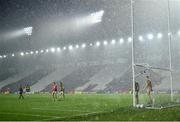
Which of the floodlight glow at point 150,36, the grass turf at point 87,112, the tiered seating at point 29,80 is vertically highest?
the floodlight glow at point 150,36

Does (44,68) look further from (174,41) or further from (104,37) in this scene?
(174,41)

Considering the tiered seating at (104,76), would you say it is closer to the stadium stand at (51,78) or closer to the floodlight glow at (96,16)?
the stadium stand at (51,78)

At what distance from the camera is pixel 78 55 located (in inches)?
2653

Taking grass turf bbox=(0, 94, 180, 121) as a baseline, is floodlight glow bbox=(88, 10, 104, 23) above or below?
above

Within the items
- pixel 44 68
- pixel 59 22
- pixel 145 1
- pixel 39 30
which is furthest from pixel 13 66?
pixel 145 1

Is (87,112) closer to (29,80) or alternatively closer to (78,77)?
(78,77)

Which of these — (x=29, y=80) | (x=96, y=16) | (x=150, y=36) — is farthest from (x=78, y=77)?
(x=150, y=36)

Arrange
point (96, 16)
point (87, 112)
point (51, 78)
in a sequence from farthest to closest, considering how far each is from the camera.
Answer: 1. point (51, 78)
2. point (96, 16)
3. point (87, 112)

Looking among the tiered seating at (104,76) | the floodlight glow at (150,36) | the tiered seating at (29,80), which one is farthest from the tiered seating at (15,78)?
the floodlight glow at (150,36)

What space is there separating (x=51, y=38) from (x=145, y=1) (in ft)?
74.0

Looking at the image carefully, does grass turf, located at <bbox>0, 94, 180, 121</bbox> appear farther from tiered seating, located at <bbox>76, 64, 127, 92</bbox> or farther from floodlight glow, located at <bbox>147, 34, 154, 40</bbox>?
tiered seating, located at <bbox>76, 64, 127, 92</bbox>

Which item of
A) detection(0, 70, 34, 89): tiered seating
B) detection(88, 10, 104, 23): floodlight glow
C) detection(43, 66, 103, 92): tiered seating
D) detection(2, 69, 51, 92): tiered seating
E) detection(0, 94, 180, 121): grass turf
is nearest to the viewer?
detection(0, 94, 180, 121): grass turf

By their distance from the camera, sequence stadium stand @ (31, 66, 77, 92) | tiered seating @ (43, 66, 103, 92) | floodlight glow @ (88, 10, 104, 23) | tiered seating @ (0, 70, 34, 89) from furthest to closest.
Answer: tiered seating @ (0, 70, 34, 89)
stadium stand @ (31, 66, 77, 92)
tiered seating @ (43, 66, 103, 92)
floodlight glow @ (88, 10, 104, 23)

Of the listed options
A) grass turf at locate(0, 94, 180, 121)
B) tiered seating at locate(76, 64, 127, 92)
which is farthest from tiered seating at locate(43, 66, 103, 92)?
grass turf at locate(0, 94, 180, 121)
